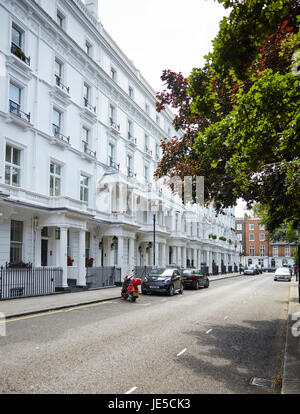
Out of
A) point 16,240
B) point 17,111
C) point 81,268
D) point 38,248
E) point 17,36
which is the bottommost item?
point 81,268

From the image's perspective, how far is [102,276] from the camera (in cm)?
2422

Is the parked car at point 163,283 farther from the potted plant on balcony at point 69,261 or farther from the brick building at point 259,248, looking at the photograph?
the brick building at point 259,248

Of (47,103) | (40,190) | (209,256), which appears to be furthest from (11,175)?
(209,256)

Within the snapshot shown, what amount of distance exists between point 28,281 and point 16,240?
9.06 ft

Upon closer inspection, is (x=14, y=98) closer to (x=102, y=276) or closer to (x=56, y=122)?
(x=56, y=122)

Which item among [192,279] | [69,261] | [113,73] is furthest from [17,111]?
[192,279]

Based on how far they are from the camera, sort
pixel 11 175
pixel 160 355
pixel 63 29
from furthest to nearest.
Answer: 1. pixel 63 29
2. pixel 11 175
3. pixel 160 355

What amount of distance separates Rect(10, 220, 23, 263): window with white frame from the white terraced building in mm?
53

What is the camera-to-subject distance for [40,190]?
20656 millimetres

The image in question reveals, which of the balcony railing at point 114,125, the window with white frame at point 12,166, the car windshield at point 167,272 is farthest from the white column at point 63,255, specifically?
the balcony railing at point 114,125

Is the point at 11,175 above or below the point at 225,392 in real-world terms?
above

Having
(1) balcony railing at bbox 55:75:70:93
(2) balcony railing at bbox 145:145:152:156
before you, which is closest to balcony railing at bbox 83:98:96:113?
(1) balcony railing at bbox 55:75:70:93

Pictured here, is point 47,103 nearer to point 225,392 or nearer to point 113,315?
point 113,315

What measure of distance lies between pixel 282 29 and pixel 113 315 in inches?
385
